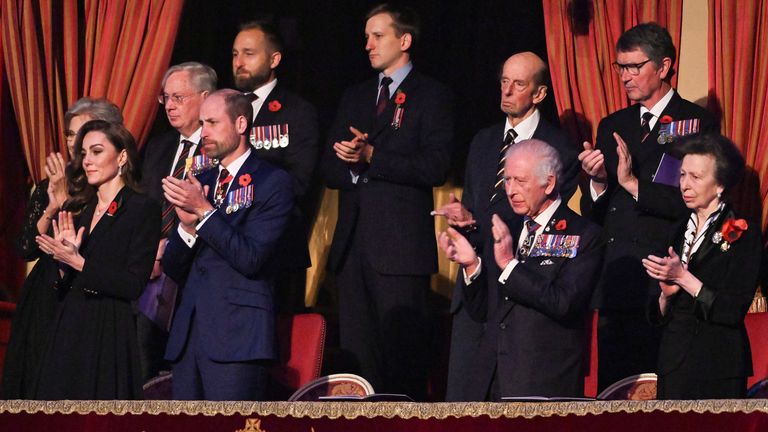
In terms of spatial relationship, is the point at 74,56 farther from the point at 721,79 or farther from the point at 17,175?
the point at 721,79

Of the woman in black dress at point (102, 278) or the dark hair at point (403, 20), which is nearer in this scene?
the woman in black dress at point (102, 278)

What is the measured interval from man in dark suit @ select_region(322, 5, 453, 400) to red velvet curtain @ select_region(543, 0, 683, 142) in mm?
763

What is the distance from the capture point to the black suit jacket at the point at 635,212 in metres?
6.18

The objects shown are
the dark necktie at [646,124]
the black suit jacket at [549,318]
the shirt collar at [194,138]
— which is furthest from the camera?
the shirt collar at [194,138]

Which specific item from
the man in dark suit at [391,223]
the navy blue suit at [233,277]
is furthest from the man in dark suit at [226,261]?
the man in dark suit at [391,223]

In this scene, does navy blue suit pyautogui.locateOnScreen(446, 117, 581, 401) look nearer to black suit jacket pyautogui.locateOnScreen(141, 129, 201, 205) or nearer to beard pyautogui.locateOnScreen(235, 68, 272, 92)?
beard pyautogui.locateOnScreen(235, 68, 272, 92)

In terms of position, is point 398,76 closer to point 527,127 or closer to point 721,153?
point 527,127

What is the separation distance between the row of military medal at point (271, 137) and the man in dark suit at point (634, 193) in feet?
4.65

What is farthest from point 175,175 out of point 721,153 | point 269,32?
point 721,153

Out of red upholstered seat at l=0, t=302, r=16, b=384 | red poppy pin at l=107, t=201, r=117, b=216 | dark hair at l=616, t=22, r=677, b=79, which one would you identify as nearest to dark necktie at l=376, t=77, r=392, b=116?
dark hair at l=616, t=22, r=677, b=79

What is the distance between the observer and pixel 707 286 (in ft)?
17.8

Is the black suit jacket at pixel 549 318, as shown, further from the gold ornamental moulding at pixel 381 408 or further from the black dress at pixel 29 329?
the black dress at pixel 29 329

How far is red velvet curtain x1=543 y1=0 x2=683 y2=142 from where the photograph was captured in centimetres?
721

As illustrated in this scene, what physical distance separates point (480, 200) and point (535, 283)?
1030mm
